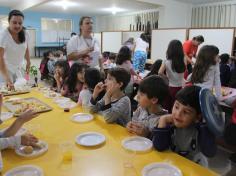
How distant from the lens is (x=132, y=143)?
1418 millimetres

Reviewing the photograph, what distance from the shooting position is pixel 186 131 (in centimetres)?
143

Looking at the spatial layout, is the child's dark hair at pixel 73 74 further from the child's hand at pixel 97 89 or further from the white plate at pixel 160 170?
the white plate at pixel 160 170

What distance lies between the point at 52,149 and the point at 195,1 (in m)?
7.80

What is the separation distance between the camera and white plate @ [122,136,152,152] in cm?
134

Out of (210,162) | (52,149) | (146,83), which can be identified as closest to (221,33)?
(210,162)

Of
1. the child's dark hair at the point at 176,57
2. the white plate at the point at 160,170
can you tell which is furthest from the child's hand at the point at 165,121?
the child's dark hair at the point at 176,57

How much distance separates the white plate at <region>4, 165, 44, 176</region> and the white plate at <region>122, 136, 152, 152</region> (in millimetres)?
482

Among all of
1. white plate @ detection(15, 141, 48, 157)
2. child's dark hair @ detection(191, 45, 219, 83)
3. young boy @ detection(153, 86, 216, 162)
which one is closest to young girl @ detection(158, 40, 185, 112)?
child's dark hair @ detection(191, 45, 219, 83)

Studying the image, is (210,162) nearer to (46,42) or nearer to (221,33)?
(221,33)

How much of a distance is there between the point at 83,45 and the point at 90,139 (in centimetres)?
176

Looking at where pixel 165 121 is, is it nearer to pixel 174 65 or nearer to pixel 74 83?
pixel 74 83

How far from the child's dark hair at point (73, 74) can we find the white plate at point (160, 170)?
1694mm

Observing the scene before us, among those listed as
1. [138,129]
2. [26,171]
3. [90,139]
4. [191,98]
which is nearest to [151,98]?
[138,129]

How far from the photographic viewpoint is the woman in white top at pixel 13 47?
2641 millimetres
